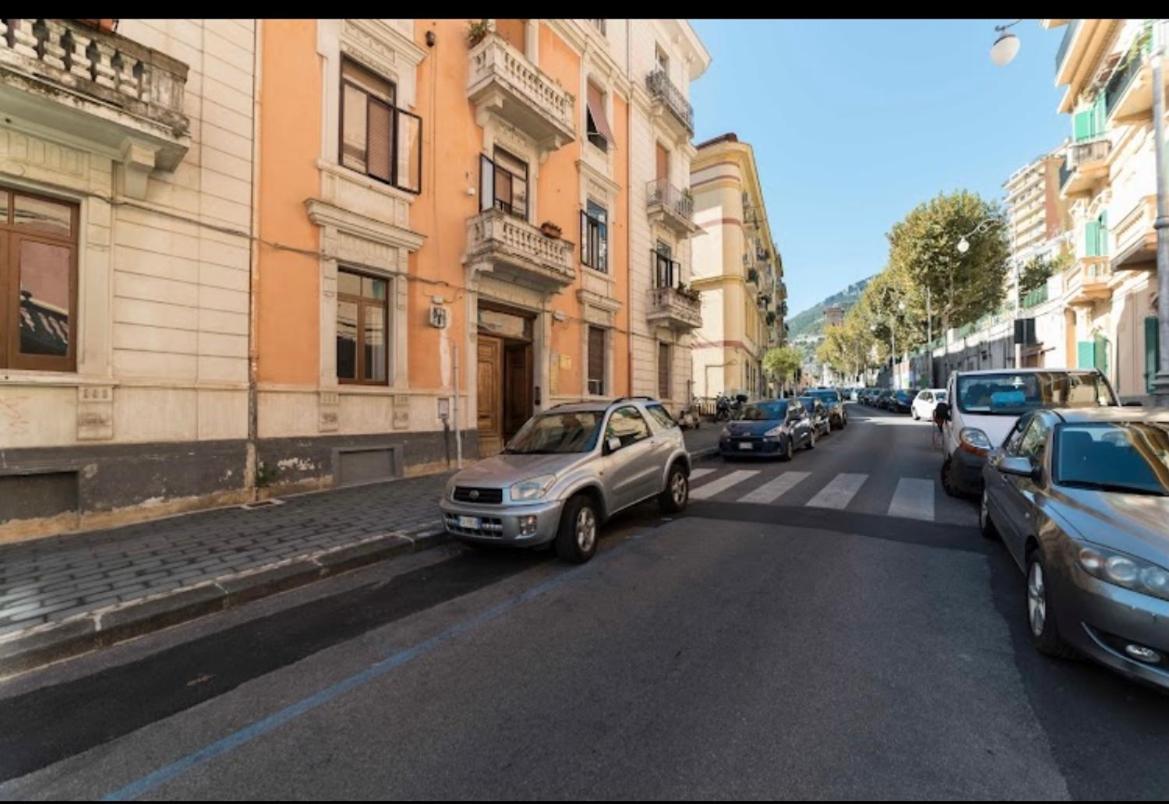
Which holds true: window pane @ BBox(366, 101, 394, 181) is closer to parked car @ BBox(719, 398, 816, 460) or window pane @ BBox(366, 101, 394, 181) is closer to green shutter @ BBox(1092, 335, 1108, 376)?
parked car @ BBox(719, 398, 816, 460)

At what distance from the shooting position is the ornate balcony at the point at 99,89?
5.63 metres

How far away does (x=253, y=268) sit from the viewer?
26.5 feet

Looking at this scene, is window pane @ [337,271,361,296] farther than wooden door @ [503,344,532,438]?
No

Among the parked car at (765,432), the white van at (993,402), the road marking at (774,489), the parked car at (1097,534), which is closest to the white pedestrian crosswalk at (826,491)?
the road marking at (774,489)

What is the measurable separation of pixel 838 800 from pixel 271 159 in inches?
407

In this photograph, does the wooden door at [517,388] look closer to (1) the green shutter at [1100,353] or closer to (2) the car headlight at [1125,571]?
(2) the car headlight at [1125,571]

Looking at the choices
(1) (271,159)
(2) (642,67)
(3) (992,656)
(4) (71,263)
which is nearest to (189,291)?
(4) (71,263)

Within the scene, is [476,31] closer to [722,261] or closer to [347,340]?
[347,340]

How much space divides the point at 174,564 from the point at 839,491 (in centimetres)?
918

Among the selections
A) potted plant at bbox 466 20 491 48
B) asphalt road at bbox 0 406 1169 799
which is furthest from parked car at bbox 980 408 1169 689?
potted plant at bbox 466 20 491 48

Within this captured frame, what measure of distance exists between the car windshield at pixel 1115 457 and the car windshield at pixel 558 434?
412 cm

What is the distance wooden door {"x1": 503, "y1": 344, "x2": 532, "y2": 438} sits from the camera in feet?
44.4

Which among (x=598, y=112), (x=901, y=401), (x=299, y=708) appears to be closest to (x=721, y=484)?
(x=299, y=708)

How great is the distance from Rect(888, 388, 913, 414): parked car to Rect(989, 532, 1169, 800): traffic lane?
35.3 metres
